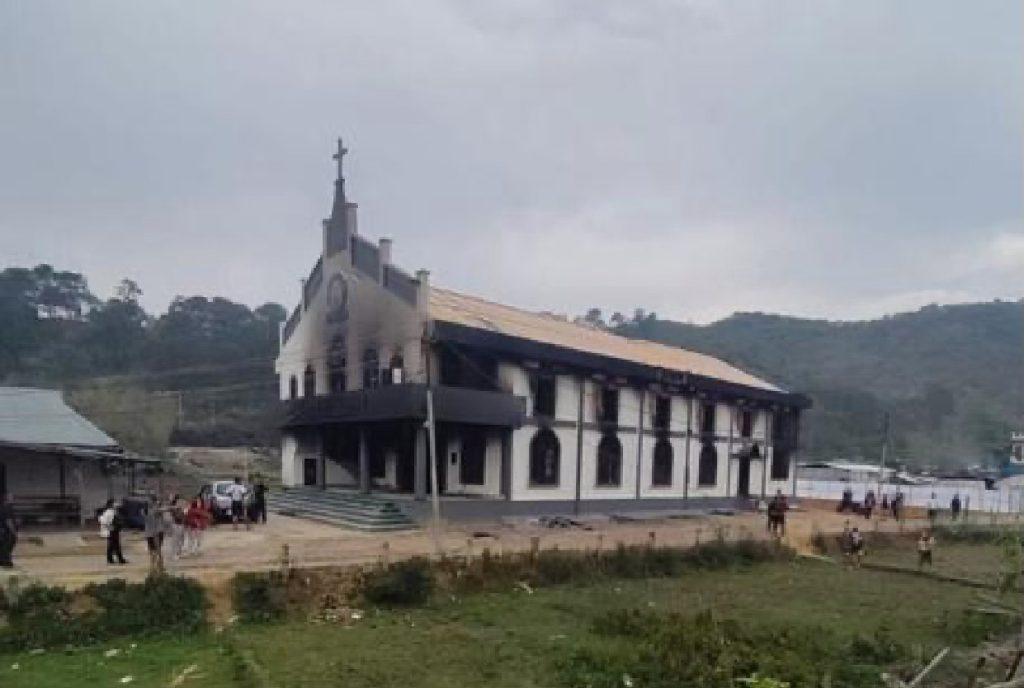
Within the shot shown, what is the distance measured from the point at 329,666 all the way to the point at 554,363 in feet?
59.9

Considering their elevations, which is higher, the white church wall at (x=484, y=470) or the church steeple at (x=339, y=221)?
the church steeple at (x=339, y=221)

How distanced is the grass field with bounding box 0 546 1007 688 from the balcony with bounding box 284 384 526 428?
8.19 metres

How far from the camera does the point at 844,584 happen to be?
24312 mm

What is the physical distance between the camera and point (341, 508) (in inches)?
1169

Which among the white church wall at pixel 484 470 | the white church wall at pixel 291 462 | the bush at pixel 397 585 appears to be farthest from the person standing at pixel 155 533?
the white church wall at pixel 291 462

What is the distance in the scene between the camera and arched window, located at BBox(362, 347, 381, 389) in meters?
31.9

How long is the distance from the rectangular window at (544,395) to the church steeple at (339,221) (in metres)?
9.34

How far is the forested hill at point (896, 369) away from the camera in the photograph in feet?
298

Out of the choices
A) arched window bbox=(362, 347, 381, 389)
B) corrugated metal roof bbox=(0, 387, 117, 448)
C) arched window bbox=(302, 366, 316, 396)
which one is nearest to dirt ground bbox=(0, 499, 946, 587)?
corrugated metal roof bbox=(0, 387, 117, 448)

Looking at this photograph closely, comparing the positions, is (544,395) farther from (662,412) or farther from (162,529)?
(162,529)

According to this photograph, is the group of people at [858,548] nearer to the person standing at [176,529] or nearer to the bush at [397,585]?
the bush at [397,585]

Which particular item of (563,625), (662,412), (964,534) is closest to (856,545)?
(662,412)

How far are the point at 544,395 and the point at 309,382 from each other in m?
11.1

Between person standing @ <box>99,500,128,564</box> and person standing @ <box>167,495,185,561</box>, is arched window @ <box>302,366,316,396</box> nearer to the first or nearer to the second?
person standing @ <box>167,495,185,561</box>
